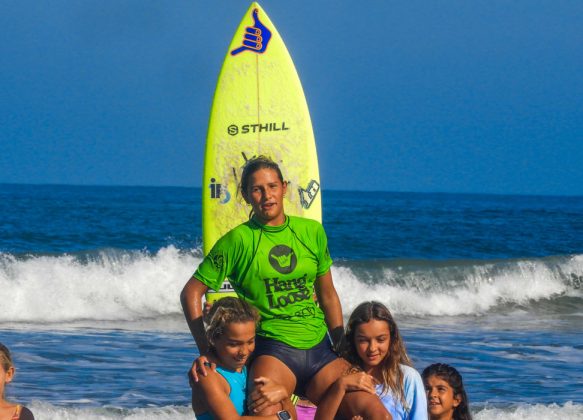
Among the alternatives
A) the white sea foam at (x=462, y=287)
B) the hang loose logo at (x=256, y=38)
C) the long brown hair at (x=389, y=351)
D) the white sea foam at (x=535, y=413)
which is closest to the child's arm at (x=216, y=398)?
the long brown hair at (x=389, y=351)

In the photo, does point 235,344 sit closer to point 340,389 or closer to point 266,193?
point 340,389

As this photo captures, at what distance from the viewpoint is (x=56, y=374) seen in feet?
23.2

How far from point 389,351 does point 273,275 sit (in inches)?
19.6

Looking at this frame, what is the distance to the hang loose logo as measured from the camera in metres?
6.62

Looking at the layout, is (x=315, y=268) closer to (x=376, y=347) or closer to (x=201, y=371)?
(x=376, y=347)

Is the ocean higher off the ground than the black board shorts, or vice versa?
the ocean

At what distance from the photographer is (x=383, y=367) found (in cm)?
333

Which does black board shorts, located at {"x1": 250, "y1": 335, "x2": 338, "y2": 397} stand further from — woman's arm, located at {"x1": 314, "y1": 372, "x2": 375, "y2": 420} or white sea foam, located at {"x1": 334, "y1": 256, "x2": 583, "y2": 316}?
white sea foam, located at {"x1": 334, "y1": 256, "x2": 583, "y2": 316}

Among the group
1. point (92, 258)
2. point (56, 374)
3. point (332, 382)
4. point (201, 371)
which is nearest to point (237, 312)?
point (201, 371)

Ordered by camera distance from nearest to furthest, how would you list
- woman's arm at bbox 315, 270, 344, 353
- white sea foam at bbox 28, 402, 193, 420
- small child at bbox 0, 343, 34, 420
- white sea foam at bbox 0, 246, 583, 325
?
1. small child at bbox 0, 343, 34, 420
2. woman's arm at bbox 315, 270, 344, 353
3. white sea foam at bbox 28, 402, 193, 420
4. white sea foam at bbox 0, 246, 583, 325

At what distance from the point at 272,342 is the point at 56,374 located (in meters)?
4.22

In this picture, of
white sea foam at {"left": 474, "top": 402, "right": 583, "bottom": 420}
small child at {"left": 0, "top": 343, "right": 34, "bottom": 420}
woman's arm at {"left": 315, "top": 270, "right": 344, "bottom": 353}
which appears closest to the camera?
small child at {"left": 0, "top": 343, "right": 34, "bottom": 420}

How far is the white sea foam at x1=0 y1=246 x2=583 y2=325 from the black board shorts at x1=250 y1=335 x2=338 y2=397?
798cm

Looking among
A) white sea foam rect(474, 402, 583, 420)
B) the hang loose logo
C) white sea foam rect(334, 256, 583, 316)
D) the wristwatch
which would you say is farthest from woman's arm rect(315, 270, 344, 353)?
white sea foam rect(334, 256, 583, 316)
